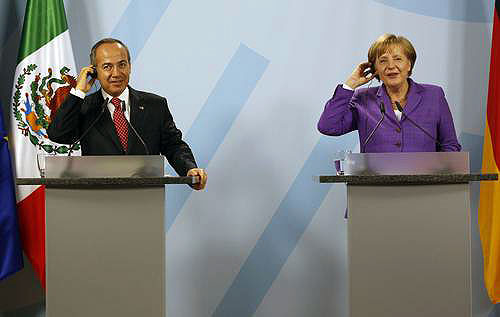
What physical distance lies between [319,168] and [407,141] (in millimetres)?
1211

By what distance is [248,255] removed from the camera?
12.5 ft

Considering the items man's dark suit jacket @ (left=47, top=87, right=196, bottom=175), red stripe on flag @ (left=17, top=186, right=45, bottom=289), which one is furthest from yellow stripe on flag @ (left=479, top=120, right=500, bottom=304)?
red stripe on flag @ (left=17, top=186, right=45, bottom=289)

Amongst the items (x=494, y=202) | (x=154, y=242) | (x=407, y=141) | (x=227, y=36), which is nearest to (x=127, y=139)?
(x=154, y=242)

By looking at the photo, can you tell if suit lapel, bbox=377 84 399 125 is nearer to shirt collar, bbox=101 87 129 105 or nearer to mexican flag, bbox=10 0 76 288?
shirt collar, bbox=101 87 129 105

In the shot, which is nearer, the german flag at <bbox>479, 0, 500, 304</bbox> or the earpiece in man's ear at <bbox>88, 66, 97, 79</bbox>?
the earpiece in man's ear at <bbox>88, 66, 97, 79</bbox>

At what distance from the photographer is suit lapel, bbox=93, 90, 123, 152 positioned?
102 inches

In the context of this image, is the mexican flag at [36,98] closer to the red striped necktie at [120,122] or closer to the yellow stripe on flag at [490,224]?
the red striped necktie at [120,122]

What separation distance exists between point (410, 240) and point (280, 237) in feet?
5.47

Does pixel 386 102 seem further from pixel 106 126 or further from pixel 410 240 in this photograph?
pixel 106 126

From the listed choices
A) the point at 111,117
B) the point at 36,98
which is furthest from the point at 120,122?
the point at 36,98

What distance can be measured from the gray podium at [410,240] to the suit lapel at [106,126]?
1039mm

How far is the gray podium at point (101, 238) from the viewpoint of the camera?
218 cm

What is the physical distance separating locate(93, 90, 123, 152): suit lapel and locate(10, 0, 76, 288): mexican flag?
862 mm

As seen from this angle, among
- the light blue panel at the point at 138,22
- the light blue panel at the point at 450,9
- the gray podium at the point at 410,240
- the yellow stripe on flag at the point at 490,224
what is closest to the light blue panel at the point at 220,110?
the light blue panel at the point at 138,22
